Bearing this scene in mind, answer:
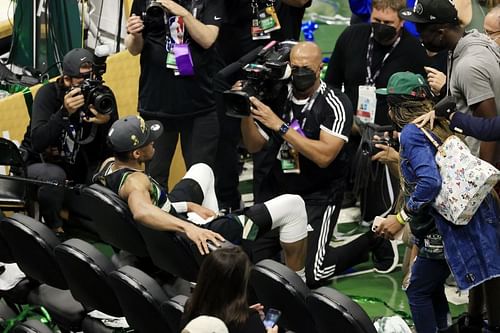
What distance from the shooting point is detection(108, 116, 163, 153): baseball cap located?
5770 mm

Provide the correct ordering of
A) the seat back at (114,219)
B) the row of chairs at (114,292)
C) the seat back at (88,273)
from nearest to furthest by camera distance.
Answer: the row of chairs at (114,292)
the seat back at (88,273)
the seat back at (114,219)

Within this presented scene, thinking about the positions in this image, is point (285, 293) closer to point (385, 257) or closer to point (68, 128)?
point (385, 257)

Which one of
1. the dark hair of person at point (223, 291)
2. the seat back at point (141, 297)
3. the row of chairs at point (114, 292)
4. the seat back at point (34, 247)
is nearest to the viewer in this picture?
the dark hair of person at point (223, 291)

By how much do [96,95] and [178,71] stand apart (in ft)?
1.85

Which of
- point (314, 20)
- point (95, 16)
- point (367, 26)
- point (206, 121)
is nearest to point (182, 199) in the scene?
point (206, 121)

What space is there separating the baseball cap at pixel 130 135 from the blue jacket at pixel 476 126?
1597 millimetres

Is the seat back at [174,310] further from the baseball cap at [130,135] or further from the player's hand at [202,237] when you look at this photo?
the baseball cap at [130,135]

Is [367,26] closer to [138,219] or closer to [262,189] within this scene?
[262,189]

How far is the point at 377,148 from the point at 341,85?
1212mm

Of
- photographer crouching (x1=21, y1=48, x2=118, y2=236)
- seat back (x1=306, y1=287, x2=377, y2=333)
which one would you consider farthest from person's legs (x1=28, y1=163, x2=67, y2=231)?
seat back (x1=306, y1=287, x2=377, y2=333)

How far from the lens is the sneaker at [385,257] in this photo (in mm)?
6633

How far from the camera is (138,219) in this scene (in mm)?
5383

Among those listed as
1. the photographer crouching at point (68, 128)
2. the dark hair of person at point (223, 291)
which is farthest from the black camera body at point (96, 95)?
the dark hair of person at point (223, 291)

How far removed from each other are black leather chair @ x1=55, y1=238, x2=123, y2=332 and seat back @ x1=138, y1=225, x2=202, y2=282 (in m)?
0.32
